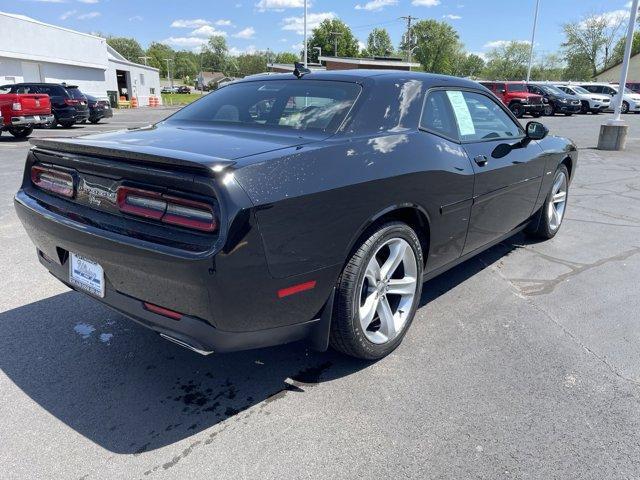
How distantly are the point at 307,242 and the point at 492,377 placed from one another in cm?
137

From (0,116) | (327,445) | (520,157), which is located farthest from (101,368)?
(0,116)

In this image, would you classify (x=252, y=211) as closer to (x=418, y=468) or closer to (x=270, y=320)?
(x=270, y=320)

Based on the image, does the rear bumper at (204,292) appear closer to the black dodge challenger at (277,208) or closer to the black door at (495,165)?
the black dodge challenger at (277,208)

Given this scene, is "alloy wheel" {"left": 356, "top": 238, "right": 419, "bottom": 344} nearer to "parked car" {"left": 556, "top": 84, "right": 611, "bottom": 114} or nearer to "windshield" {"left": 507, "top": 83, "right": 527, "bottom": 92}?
"windshield" {"left": 507, "top": 83, "right": 527, "bottom": 92}

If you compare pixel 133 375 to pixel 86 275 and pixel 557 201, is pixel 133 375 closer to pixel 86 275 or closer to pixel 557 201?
pixel 86 275

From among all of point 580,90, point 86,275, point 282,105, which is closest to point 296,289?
point 86,275

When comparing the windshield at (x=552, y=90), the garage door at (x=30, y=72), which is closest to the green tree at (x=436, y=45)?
the windshield at (x=552, y=90)

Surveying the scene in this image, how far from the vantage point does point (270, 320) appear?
87.3 inches

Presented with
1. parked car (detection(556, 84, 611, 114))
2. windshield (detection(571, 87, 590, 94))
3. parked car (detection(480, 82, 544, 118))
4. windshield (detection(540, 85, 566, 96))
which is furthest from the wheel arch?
windshield (detection(571, 87, 590, 94))

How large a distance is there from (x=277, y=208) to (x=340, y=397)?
3.58 ft

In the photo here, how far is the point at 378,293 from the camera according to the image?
111 inches

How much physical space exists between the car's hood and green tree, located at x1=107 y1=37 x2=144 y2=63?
123148mm

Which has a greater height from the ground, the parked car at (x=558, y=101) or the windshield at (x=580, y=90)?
the windshield at (x=580, y=90)

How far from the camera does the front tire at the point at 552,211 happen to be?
4980 mm
